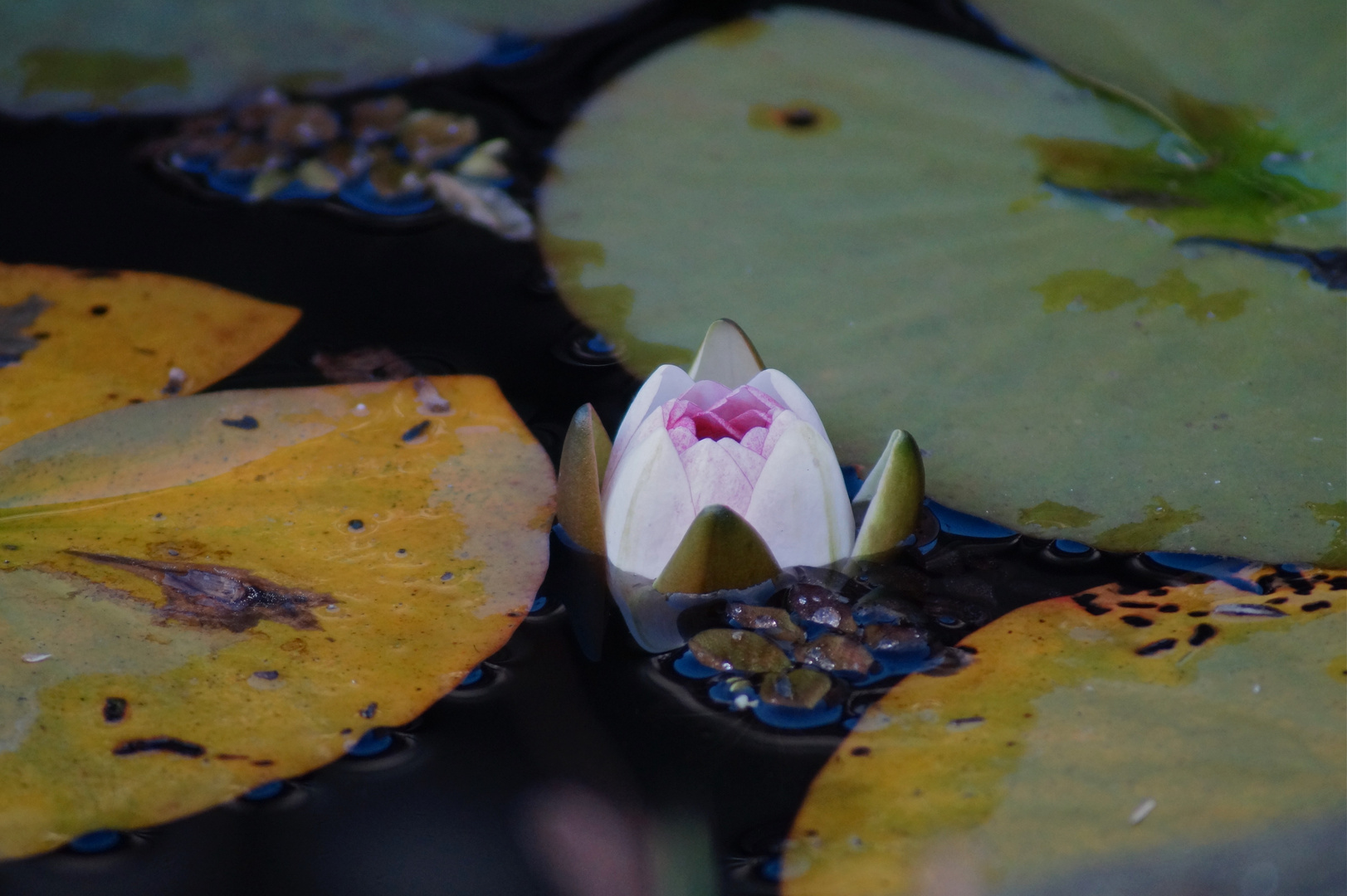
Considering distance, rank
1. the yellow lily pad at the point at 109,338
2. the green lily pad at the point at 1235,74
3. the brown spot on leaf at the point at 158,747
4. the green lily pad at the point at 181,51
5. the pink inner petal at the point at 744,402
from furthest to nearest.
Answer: the green lily pad at the point at 181,51 → the green lily pad at the point at 1235,74 → the yellow lily pad at the point at 109,338 → the pink inner petal at the point at 744,402 → the brown spot on leaf at the point at 158,747

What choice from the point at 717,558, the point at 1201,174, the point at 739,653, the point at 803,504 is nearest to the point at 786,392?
the point at 803,504

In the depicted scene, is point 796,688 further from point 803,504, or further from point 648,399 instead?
point 648,399

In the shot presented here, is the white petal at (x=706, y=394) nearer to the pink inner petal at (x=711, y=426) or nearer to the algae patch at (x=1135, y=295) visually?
the pink inner petal at (x=711, y=426)

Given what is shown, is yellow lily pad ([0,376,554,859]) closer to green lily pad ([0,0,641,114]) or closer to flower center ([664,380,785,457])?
flower center ([664,380,785,457])

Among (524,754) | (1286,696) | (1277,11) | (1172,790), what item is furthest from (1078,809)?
(1277,11)

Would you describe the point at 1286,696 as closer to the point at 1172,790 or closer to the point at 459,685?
the point at 1172,790

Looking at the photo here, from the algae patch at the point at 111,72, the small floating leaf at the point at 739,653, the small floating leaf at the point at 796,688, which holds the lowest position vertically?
the small floating leaf at the point at 796,688

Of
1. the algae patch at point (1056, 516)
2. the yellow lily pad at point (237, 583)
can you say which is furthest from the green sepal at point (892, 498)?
the yellow lily pad at point (237, 583)
